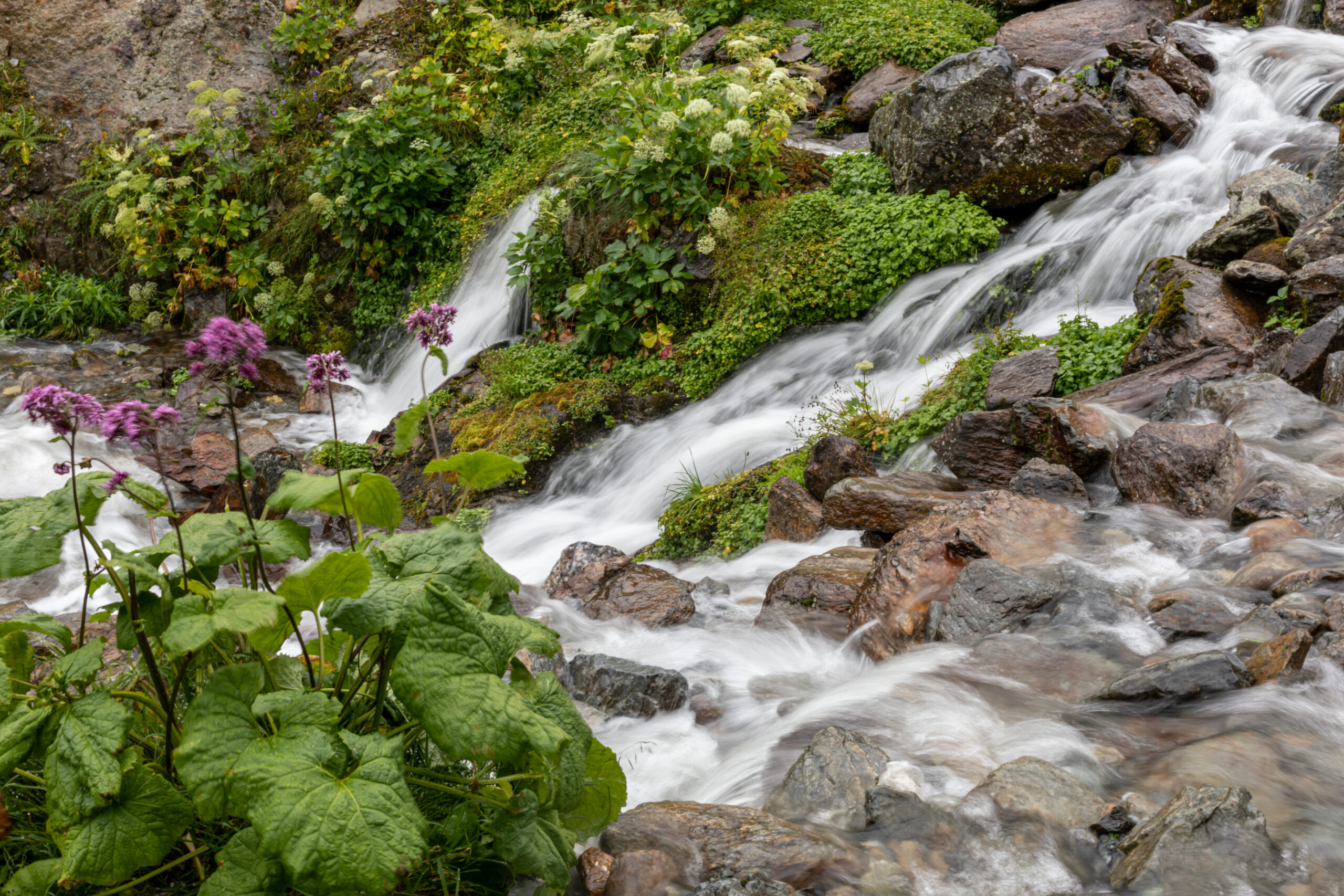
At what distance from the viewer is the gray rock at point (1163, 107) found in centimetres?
812

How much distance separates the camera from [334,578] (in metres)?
1.93

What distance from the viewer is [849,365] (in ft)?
24.3

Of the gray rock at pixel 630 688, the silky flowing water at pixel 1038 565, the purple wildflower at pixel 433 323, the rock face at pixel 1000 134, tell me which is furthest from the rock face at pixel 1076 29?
the purple wildflower at pixel 433 323

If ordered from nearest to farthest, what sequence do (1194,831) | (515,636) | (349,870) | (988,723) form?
(349,870) → (515,636) → (1194,831) → (988,723)

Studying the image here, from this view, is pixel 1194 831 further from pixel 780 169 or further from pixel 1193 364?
pixel 780 169

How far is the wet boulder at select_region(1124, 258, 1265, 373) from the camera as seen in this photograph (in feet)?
18.6

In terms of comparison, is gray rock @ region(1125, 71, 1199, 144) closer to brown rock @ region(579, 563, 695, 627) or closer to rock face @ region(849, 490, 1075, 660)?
rock face @ region(849, 490, 1075, 660)

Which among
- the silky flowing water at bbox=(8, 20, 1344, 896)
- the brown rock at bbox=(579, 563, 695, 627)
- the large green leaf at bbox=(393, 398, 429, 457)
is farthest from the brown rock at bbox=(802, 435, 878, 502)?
the large green leaf at bbox=(393, 398, 429, 457)

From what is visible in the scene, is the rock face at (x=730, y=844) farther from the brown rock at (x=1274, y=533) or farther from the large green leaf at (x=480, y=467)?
the brown rock at (x=1274, y=533)

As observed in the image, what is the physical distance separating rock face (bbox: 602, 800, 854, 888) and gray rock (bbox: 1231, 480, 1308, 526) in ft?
9.53

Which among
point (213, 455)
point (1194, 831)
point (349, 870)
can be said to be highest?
point (349, 870)

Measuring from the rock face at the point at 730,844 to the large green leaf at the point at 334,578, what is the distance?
1036 millimetres

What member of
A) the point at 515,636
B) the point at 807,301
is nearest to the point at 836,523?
the point at 807,301

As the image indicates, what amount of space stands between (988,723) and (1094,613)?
2.80 ft
